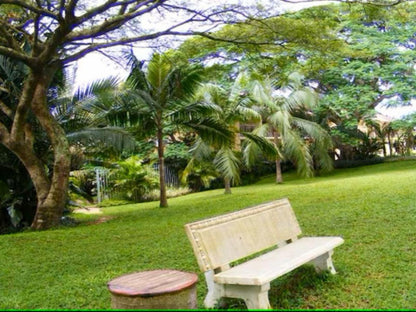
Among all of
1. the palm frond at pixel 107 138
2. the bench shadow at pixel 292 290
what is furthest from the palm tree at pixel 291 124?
the bench shadow at pixel 292 290

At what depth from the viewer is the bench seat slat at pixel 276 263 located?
3605mm

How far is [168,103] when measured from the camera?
13109 millimetres

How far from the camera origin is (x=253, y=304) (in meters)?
3.62

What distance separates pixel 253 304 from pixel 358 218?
16.9 ft

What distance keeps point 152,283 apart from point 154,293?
0.25 meters

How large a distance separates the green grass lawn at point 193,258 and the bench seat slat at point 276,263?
334mm

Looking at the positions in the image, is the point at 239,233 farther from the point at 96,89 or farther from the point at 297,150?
the point at 297,150

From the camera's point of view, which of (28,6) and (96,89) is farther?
(96,89)

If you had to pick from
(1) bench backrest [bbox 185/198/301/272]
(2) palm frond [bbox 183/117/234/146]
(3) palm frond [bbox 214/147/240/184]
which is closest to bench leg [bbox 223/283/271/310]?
(1) bench backrest [bbox 185/198/301/272]

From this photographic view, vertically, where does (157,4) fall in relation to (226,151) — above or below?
above

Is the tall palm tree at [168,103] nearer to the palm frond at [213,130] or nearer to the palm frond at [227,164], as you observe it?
the palm frond at [213,130]

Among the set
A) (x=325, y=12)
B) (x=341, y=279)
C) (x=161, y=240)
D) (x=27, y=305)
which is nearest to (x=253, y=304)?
(x=341, y=279)

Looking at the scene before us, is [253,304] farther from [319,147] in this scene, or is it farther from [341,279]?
[319,147]

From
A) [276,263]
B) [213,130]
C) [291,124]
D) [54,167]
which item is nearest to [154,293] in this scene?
[276,263]
